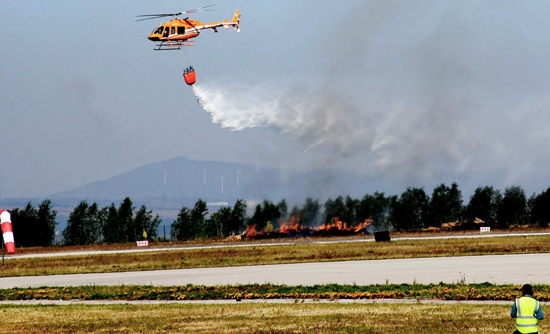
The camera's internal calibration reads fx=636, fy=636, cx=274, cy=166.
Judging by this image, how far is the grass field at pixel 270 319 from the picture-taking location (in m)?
22.2

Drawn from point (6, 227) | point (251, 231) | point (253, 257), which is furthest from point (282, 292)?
point (251, 231)

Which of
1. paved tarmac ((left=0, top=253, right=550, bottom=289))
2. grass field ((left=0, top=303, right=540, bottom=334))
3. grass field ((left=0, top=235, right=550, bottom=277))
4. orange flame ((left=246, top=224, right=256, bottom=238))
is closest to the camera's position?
grass field ((left=0, top=303, right=540, bottom=334))

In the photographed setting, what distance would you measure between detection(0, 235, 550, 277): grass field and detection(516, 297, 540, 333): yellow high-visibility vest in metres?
40.6

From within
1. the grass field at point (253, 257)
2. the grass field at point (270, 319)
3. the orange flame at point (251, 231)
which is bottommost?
the grass field at point (270, 319)

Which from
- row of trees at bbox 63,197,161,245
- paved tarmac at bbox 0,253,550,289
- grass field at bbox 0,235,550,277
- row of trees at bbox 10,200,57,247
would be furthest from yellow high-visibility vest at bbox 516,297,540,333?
row of trees at bbox 63,197,161,245

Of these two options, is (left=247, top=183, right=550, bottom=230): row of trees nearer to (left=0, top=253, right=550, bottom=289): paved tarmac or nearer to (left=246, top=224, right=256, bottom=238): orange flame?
(left=246, top=224, right=256, bottom=238): orange flame

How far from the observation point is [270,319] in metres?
24.8

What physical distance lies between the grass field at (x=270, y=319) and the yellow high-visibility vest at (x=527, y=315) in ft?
17.5

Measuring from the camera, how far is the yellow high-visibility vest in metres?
15.5

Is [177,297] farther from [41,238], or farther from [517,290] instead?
[41,238]

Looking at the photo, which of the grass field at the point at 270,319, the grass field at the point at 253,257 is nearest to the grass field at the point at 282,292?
the grass field at the point at 270,319

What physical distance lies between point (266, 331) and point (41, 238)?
132239mm

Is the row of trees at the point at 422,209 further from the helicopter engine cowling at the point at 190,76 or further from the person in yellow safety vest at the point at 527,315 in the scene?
the person in yellow safety vest at the point at 527,315

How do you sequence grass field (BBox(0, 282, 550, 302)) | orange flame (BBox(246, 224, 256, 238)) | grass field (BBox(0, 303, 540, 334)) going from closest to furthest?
grass field (BBox(0, 303, 540, 334)) < grass field (BBox(0, 282, 550, 302)) < orange flame (BBox(246, 224, 256, 238))
